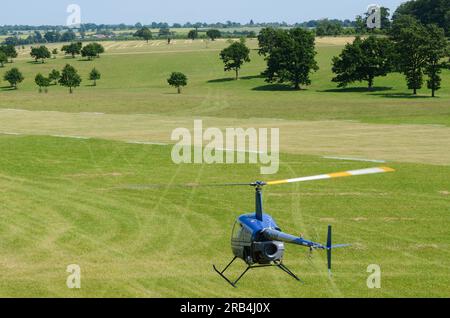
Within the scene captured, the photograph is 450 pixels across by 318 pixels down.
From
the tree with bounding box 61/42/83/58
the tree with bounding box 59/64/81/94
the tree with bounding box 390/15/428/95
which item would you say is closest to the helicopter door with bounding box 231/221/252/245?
the tree with bounding box 390/15/428/95

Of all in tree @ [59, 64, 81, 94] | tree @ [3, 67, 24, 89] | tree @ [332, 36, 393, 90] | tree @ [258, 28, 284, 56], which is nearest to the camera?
tree @ [332, 36, 393, 90]

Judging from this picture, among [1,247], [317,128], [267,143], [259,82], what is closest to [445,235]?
[1,247]

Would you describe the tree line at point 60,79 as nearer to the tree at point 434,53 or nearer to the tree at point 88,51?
the tree at point 88,51

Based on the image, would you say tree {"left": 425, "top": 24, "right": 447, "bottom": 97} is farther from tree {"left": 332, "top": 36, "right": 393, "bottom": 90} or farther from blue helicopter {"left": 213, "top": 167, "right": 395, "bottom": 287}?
blue helicopter {"left": 213, "top": 167, "right": 395, "bottom": 287}

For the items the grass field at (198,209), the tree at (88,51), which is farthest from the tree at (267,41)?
the grass field at (198,209)

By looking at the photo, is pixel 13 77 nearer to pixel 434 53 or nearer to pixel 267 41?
pixel 267 41
